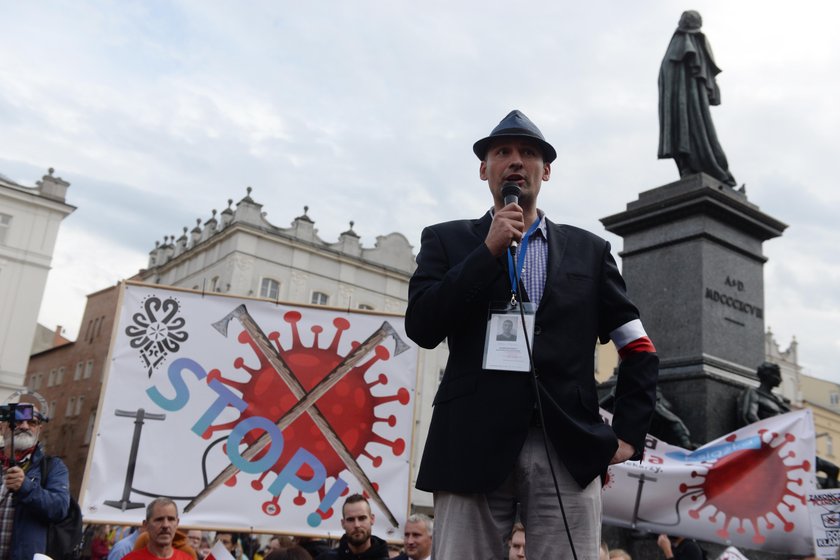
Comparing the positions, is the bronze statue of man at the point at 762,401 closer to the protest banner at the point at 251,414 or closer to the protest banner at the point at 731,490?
the protest banner at the point at 731,490

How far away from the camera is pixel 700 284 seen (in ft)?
27.9

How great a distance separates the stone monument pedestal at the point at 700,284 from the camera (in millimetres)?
8055

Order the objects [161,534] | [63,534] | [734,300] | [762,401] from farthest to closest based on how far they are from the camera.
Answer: [734,300] → [762,401] → [161,534] → [63,534]

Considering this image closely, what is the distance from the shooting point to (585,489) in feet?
8.33

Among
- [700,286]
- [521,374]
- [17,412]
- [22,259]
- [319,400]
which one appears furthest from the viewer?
[22,259]

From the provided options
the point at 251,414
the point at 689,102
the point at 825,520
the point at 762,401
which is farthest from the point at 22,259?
the point at 825,520

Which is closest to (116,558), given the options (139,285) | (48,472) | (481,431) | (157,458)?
(157,458)

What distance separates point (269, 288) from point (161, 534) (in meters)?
36.8

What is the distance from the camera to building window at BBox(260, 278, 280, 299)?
41.6 m

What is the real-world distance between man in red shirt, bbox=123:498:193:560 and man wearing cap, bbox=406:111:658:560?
349cm

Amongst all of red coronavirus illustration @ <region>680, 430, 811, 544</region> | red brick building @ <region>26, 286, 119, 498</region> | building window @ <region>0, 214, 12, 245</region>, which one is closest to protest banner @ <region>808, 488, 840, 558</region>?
red coronavirus illustration @ <region>680, 430, 811, 544</region>

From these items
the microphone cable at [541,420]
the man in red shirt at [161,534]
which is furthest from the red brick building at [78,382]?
the microphone cable at [541,420]

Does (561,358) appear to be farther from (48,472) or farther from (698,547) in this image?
(698,547)

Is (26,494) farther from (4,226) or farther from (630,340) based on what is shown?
(4,226)
